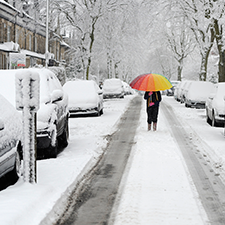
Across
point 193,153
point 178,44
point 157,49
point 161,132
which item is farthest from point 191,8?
point 157,49

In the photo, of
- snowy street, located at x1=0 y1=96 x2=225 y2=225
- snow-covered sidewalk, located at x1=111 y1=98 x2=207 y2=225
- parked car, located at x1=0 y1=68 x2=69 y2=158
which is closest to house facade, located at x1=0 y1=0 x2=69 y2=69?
parked car, located at x1=0 y1=68 x2=69 y2=158

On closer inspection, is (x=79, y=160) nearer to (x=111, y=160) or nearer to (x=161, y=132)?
(x=111, y=160)

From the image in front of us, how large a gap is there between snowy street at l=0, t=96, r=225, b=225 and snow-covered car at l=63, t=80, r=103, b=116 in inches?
280

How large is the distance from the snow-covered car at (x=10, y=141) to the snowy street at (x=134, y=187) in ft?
0.95

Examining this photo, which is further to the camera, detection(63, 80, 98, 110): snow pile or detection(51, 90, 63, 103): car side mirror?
detection(63, 80, 98, 110): snow pile

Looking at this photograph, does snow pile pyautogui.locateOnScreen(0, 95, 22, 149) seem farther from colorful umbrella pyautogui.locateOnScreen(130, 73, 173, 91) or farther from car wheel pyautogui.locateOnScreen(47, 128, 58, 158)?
colorful umbrella pyautogui.locateOnScreen(130, 73, 173, 91)

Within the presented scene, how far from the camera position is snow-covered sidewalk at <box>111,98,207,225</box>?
4.77 metres

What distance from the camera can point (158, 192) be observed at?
5.88 metres

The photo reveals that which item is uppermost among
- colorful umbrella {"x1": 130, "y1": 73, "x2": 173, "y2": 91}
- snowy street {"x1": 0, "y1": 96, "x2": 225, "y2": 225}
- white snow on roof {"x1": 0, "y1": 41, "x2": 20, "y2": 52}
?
white snow on roof {"x1": 0, "y1": 41, "x2": 20, "y2": 52}

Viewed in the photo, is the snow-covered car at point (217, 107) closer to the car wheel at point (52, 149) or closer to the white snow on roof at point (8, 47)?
the car wheel at point (52, 149)

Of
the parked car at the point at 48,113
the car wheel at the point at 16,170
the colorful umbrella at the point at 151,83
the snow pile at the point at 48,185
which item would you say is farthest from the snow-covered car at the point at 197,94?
the car wheel at the point at 16,170

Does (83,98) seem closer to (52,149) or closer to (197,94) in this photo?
(197,94)

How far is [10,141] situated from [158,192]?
2211mm

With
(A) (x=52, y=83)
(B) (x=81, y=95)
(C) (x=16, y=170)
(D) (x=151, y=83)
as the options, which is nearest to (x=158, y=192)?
(C) (x=16, y=170)
